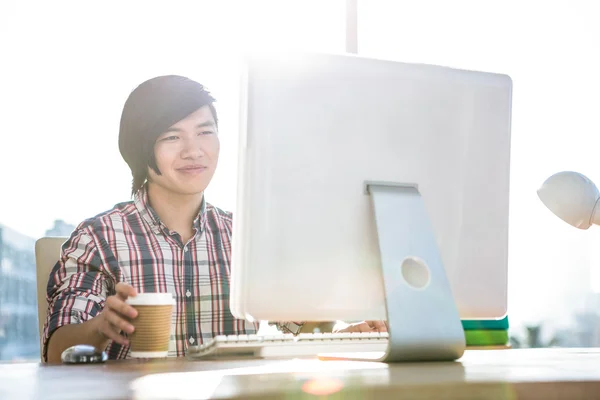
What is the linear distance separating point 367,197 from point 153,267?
94cm

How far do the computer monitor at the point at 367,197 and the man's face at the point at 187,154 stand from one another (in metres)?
0.95

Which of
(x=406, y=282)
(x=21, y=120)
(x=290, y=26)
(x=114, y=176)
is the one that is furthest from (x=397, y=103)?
(x=21, y=120)

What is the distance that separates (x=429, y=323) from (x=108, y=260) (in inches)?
40.4

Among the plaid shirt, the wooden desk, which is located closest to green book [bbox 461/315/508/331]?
the plaid shirt

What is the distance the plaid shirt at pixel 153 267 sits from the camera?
5.65 ft

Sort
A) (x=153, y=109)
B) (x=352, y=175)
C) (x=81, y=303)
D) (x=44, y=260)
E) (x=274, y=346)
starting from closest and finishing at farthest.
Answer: (x=352, y=175)
(x=274, y=346)
(x=81, y=303)
(x=44, y=260)
(x=153, y=109)

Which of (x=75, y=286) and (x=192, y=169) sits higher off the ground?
(x=192, y=169)

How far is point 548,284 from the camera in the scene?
7.23 metres

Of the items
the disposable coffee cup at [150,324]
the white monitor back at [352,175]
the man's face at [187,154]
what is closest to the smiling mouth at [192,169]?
the man's face at [187,154]

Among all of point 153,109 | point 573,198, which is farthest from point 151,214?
point 573,198

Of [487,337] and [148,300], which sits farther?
[487,337]

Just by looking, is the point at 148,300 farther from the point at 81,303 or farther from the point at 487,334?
the point at 487,334

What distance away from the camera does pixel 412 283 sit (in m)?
1.09

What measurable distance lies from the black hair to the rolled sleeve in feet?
0.95
